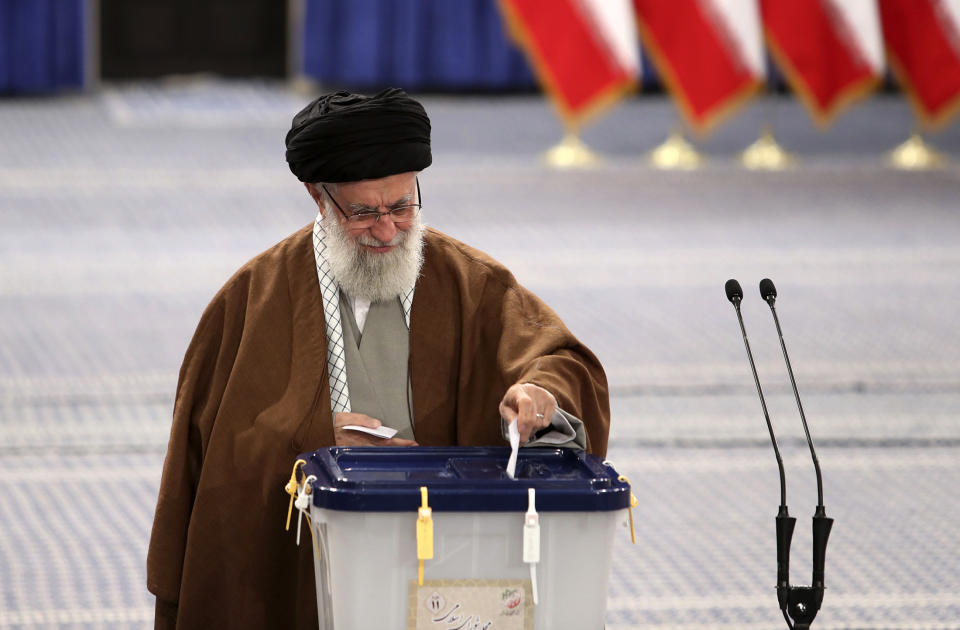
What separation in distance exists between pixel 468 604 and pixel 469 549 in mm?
76

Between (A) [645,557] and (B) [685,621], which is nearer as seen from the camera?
(B) [685,621]

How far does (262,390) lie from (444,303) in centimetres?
33

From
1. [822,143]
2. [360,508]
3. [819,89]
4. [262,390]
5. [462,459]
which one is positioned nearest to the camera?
[360,508]

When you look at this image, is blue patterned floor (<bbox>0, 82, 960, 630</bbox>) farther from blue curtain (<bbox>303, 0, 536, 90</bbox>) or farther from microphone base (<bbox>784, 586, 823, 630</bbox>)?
microphone base (<bbox>784, 586, 823, 630</bbox>)

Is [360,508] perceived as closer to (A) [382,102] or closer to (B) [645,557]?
(A) [382,102]

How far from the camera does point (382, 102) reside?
2.40m

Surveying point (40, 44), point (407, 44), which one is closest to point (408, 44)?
point (407, 44)

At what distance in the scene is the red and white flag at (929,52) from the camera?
9.38 meters

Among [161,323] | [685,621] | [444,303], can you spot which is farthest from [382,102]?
[161,323]

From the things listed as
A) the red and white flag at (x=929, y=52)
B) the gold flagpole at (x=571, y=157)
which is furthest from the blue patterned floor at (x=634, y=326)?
the red and white flag at (x=929, y=52)

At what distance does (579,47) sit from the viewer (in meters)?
9.22

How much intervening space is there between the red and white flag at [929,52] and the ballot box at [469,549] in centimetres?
810

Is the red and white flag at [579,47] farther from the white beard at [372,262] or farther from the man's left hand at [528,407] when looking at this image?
the man's left hand at [528,407]

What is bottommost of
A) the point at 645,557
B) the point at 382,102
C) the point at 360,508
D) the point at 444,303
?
the point at 645,557
